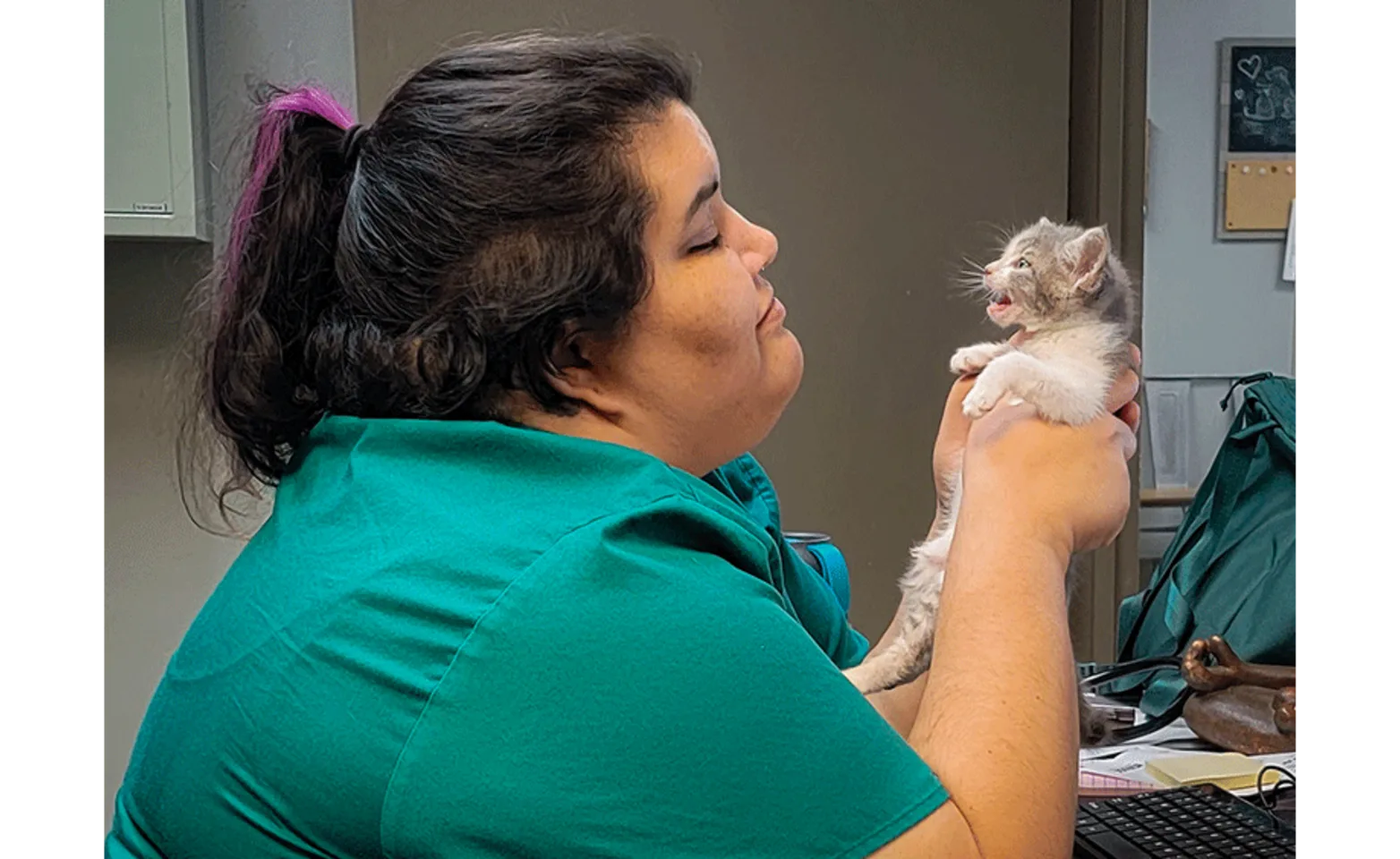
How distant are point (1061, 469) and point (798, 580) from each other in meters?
0.25

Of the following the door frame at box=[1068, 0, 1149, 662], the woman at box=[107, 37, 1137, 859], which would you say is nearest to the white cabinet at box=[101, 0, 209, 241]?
the woman at box=[107, 37, 1137, 859]

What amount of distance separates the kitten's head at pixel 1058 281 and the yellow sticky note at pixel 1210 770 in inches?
17.9

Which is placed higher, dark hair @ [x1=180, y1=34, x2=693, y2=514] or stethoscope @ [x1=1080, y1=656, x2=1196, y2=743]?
dark hair @ [x1=180, y1=34, x2=693, y2=514]

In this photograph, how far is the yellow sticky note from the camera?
115 centimetres

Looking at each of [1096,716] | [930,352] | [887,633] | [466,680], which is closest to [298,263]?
[466,680]

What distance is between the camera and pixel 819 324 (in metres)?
2.08

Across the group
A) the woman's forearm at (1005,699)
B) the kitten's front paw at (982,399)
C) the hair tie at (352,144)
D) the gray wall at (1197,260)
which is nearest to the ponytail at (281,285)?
the hair tie at (352,144)

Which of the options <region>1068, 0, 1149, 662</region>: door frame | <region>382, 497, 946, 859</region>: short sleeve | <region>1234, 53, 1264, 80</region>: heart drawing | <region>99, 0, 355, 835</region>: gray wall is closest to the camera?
<region>382, 497, 946, 859</region>: short sleeve

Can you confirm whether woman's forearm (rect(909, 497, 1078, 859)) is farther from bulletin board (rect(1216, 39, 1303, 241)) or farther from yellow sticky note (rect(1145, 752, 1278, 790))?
bulletin board (rect(1216, 39, 1303, 241))

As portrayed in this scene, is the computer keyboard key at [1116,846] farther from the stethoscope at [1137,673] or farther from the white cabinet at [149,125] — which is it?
the white cabinet at [149,125]

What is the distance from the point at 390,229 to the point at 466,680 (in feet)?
1.08

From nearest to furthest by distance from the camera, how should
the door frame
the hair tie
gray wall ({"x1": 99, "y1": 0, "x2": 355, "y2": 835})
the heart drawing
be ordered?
1. the hair tie
2. gray wall ({"x1": 99, "y1": 0, "x2": 355, "y2": 835})
3. the door frame
4. the heart drawing

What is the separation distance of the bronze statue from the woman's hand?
0.32m

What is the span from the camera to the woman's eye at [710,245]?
0.84m
